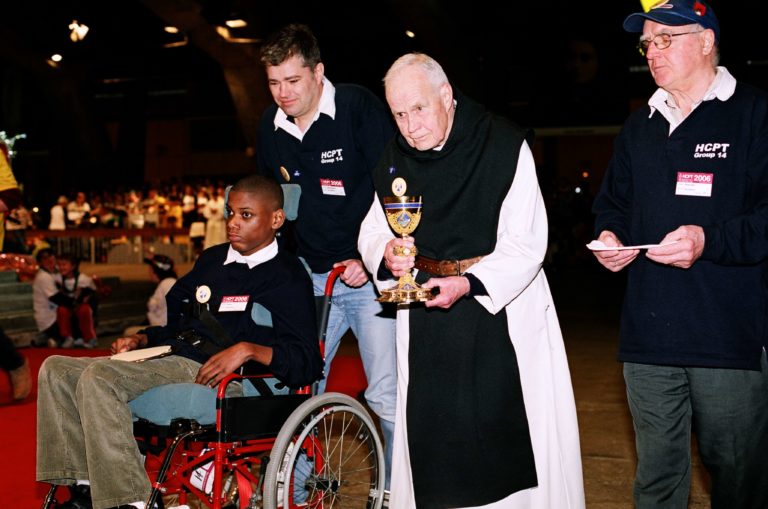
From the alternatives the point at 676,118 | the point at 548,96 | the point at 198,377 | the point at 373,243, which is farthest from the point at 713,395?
the point at 548,96

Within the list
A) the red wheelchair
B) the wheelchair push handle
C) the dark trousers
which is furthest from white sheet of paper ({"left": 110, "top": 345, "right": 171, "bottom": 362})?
the dark trousers

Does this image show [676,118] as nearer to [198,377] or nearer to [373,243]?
[373,243]

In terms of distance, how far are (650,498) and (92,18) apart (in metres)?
20.5

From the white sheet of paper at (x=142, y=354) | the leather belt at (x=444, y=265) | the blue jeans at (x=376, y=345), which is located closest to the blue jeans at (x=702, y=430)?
the leather belt at (x=444, y=265)

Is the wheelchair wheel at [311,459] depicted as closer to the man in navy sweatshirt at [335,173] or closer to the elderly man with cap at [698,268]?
the man in navy sweatshirt at [335,173]

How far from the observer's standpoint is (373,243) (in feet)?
10.1

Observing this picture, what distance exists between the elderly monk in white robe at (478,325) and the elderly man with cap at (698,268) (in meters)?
0.29

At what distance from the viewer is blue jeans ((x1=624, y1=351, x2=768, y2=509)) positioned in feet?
8.98

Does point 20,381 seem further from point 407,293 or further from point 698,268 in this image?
point 698,268

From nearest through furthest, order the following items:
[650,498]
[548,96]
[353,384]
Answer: [650,498] → [353,384] → [548,96]

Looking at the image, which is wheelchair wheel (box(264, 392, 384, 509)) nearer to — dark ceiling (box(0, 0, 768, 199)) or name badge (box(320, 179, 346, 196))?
name badge (box(320, 179, 346, 196))

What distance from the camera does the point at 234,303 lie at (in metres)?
3.46

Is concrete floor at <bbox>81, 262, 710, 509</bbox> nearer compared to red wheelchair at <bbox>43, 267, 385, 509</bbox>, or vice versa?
red wheelchair at <bbox>43, 267, 385, 509</bbox>

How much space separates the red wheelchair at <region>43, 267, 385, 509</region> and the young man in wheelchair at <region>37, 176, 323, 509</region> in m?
0.08
